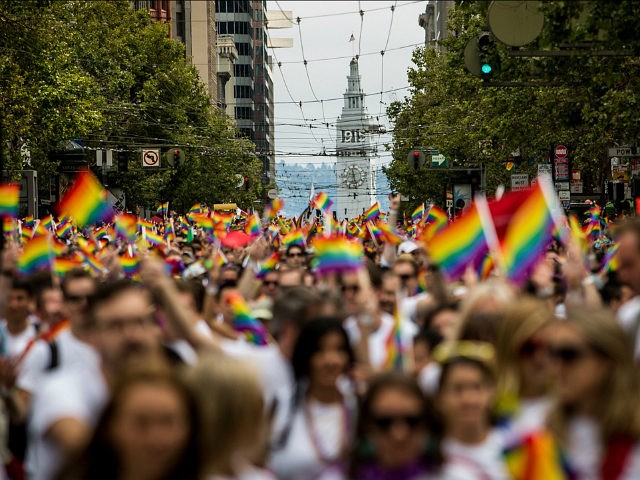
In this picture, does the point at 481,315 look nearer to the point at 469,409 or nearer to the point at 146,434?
A: the point at 469,409

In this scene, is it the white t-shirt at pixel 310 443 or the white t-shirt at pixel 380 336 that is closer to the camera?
the white t-shirt at pixel 310 443

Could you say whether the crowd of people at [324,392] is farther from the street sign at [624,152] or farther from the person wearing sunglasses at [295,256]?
the street sign at [624,152]

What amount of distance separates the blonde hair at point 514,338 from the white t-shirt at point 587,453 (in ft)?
3.12

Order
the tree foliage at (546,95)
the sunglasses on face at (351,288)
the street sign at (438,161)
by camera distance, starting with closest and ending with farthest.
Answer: the sunglasses on face at (351,288)
the tree foliage at (546,95)
the street sign at (438,161)

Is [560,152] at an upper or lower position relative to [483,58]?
lower

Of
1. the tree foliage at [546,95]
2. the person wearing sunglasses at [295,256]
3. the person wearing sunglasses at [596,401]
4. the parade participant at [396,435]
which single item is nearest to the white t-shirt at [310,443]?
the parade participant at [396,435]

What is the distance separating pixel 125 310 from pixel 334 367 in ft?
2.83

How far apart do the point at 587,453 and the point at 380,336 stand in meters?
3.60

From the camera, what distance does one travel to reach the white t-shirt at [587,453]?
15.3ft

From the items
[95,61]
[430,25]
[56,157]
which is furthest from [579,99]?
[430,25]

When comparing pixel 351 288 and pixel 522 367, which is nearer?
pixel 522 367

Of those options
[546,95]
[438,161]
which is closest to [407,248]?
[546,95]

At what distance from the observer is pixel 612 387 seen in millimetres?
4770

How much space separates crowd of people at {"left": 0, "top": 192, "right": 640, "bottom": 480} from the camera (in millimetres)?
3932
